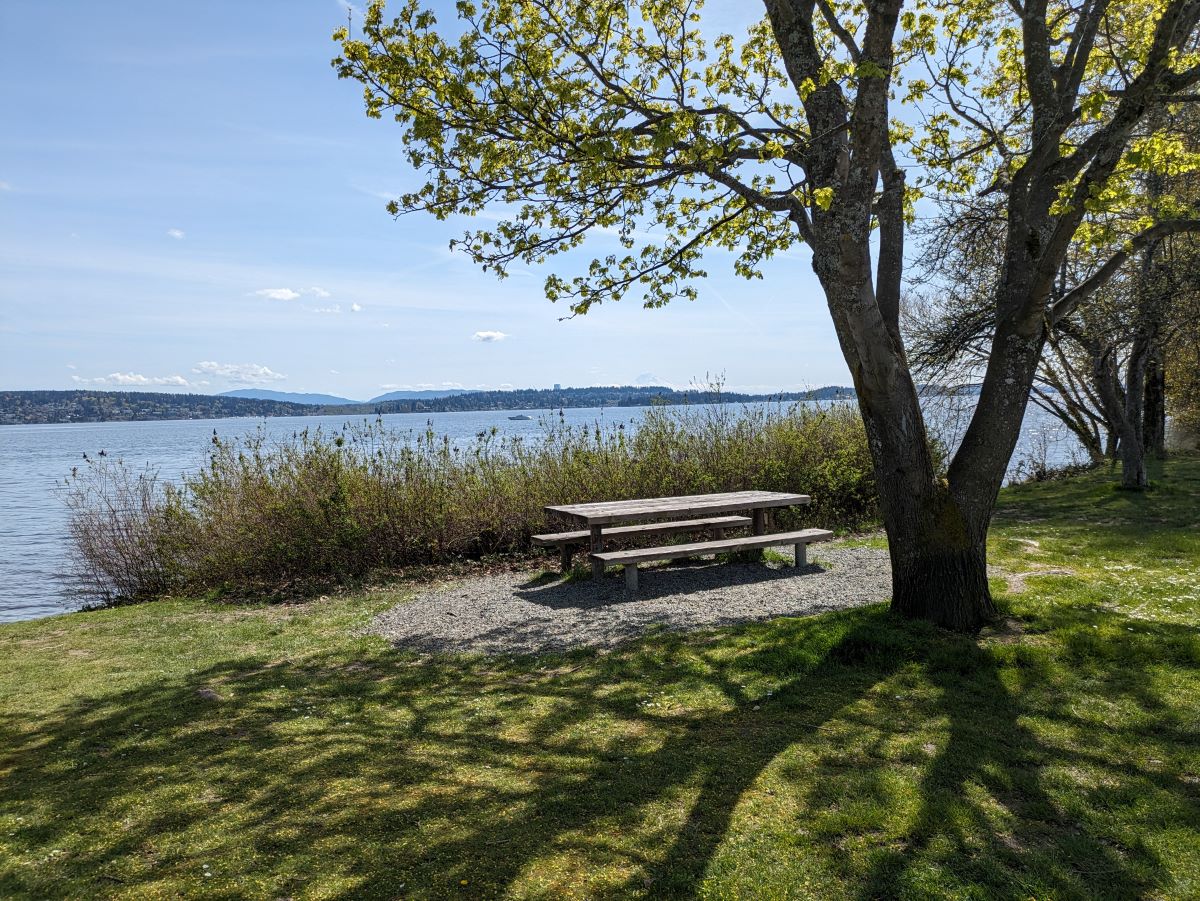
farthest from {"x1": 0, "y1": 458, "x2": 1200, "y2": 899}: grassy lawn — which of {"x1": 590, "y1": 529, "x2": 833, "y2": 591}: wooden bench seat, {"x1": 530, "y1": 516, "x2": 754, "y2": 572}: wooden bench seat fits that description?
{"x1": 530, "y1": 516, "x2": 754, "y2": 572}: wooden bench seat

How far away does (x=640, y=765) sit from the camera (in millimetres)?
4176

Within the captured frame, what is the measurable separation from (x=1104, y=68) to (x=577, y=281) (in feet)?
19.5

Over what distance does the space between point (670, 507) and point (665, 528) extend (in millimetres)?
406

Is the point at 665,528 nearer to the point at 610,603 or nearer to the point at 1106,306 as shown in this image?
the point at 610,603

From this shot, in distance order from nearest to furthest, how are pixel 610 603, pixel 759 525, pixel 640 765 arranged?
pixel 640 765
pixel 610 603
pixel 759 525

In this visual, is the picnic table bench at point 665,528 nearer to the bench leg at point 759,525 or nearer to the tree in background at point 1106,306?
the bench leg at point 759,525

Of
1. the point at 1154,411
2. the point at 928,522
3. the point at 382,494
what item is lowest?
the point at 382,494

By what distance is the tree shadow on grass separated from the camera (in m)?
3.17

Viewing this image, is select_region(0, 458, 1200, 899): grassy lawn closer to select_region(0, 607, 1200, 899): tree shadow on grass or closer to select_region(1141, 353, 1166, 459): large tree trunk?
select_region(0, 607, 1200, 899): tree shadow on grass

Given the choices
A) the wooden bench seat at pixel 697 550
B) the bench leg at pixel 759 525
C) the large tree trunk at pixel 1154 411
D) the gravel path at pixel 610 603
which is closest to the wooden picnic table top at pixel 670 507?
the bench leg at pixel 759 525

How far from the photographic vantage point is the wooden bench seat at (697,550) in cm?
866

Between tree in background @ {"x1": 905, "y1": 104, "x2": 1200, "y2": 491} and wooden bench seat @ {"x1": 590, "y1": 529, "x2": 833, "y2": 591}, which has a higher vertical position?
tree in background @ {"x1": 905, "y1": 104, "x2": 1200, "y2": 491}

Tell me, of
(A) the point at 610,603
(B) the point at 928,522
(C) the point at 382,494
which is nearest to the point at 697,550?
(A) the point at 610,603

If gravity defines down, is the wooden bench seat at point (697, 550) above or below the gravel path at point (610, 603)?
above
